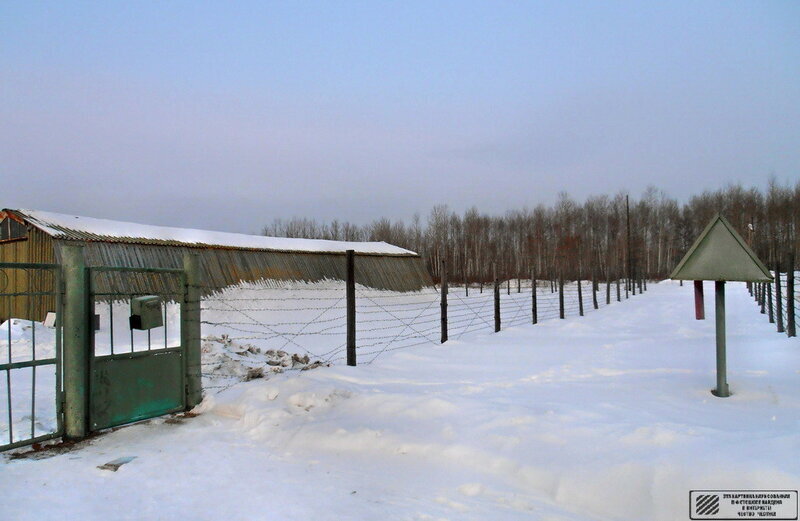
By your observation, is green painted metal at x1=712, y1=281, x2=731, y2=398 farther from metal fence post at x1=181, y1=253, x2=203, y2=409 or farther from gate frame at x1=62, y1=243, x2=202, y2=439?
gate frame at x1=62, y1=243, x2=202, y2=439

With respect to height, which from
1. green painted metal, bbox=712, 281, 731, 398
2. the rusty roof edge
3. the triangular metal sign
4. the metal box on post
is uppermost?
the rusty roof edge

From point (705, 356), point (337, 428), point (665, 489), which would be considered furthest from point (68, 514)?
point (705, 356)

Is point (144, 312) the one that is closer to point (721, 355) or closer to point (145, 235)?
point (721, 355)

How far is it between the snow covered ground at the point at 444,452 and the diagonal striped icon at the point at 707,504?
8 cm

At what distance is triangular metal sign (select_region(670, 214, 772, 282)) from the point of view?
18.3 ft

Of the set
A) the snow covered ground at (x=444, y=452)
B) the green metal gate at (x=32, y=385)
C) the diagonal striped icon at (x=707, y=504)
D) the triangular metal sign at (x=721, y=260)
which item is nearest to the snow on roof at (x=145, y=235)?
the green metal gate at (x=32, y=385)

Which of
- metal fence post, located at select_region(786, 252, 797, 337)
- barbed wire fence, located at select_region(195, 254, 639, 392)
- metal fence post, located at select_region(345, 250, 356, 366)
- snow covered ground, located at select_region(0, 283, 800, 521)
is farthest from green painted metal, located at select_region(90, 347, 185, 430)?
metal fence post, located at select_region(786, 252, 797, 337)

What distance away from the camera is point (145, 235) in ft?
74.2

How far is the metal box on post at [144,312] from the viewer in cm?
600

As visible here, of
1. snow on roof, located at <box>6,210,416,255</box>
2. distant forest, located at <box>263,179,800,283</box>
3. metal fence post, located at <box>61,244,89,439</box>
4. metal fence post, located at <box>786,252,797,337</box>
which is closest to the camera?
metal fence post, located at <box>61,244,89,439</box>

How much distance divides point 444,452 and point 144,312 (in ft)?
12.8

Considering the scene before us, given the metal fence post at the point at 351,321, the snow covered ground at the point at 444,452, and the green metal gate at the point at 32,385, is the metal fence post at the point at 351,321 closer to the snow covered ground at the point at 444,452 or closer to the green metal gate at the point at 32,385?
the snow covered ground at the point at 444,452

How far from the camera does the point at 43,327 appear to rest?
51.0ft

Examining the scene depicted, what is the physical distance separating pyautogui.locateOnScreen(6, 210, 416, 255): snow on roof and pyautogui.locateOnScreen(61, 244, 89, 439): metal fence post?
15311 millimetres
